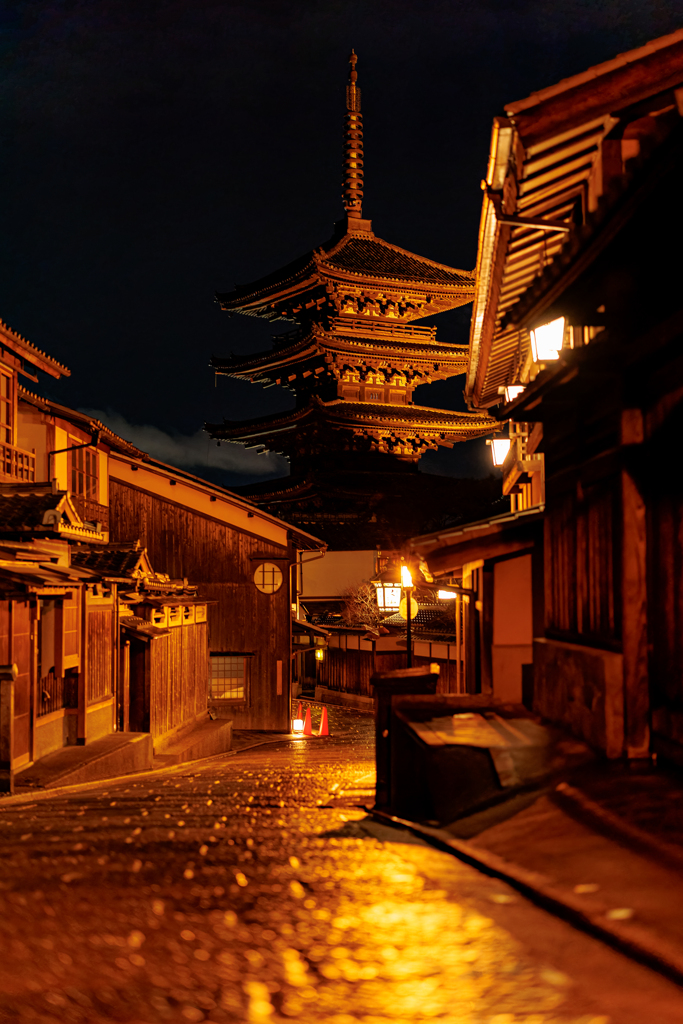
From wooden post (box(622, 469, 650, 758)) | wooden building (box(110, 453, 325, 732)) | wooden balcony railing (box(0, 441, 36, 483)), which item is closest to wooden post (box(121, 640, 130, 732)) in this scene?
wooden balcony railing (box(0, 441, 36, 483))

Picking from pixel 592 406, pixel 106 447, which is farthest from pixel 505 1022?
pixel 106 447

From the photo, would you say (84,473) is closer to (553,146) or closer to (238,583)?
(238,583)

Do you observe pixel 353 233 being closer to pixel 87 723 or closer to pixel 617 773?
pixel 87 723

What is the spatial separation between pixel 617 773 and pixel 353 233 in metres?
38.3

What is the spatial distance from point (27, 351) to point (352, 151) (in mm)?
32113

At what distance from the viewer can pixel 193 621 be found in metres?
24.2

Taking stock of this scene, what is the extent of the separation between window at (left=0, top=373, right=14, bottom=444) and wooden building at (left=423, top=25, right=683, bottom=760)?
10.9 m

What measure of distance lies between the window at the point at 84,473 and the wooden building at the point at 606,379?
50.6ft

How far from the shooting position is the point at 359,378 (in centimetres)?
4088

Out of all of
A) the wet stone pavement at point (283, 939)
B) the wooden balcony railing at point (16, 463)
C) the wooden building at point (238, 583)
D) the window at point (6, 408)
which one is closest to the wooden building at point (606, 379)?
the wet stone pavement at point (283, 939)

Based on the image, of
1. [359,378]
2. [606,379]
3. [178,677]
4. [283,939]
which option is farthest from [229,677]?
[283,939]

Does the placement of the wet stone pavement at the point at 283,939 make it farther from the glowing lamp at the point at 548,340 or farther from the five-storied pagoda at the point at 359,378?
the five-storied pagoda at the point at 359,378

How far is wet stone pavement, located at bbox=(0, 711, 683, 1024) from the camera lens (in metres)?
3.56

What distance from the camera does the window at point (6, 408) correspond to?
1666cm
